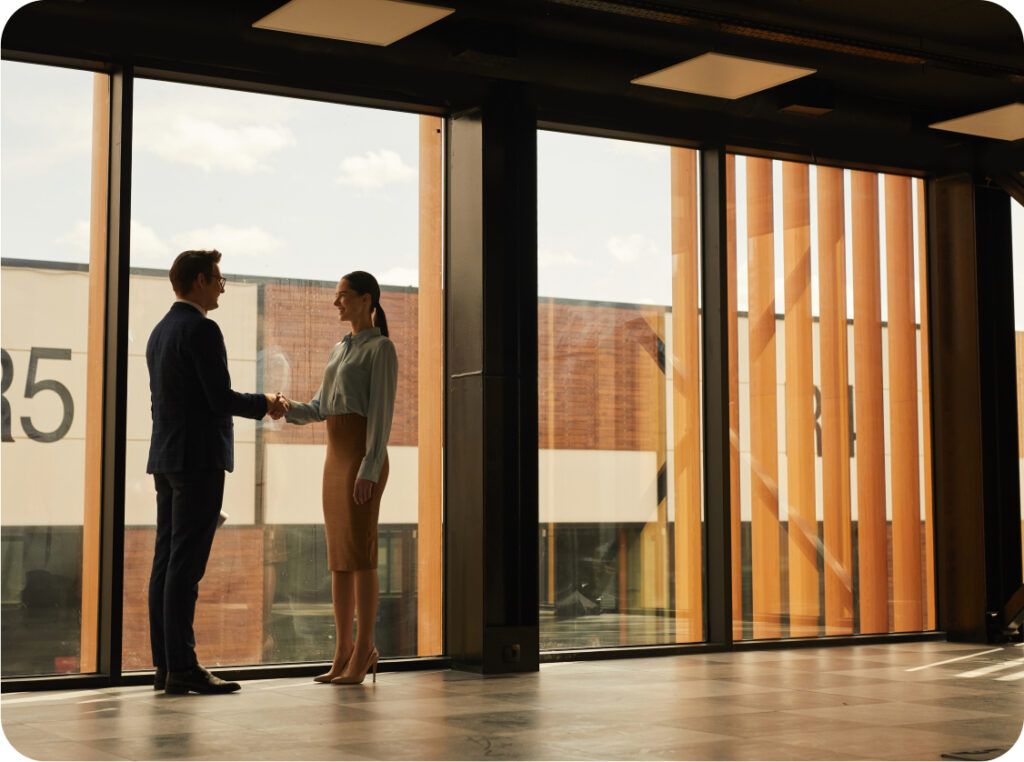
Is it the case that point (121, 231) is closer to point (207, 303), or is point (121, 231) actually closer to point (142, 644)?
point (207, 303)

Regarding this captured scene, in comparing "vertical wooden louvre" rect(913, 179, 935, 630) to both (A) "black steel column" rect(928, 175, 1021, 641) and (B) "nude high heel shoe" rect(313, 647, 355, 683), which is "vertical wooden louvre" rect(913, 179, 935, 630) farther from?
(B) "nude high heel shoe" rect(313, 647, 355, 683)

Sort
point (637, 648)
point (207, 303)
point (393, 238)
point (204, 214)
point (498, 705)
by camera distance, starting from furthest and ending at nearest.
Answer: point (637, 648) < point (393, 238) < point (204, 214) < point (207, 303) < point (498, 705)

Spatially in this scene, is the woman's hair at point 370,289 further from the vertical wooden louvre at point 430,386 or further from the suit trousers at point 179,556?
the suit trousers at point 179,556

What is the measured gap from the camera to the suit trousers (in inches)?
217

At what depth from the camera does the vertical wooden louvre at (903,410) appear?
27.8 ft

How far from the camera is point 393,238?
689cm

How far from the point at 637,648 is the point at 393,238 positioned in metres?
2.64

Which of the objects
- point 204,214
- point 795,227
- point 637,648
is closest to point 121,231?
point 204,214

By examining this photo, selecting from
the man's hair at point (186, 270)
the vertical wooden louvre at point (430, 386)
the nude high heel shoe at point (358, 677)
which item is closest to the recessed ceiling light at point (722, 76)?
the vertical wooden louvre at point (430, 386)

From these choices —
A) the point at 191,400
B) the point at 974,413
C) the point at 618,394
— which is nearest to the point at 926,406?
the point at 974,413

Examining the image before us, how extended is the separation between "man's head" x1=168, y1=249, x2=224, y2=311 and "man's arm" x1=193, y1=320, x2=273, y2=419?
160 mm

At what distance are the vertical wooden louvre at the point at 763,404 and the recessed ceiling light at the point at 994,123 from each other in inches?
44.9

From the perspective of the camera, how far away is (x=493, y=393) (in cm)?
670

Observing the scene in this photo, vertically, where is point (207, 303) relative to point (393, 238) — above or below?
below
